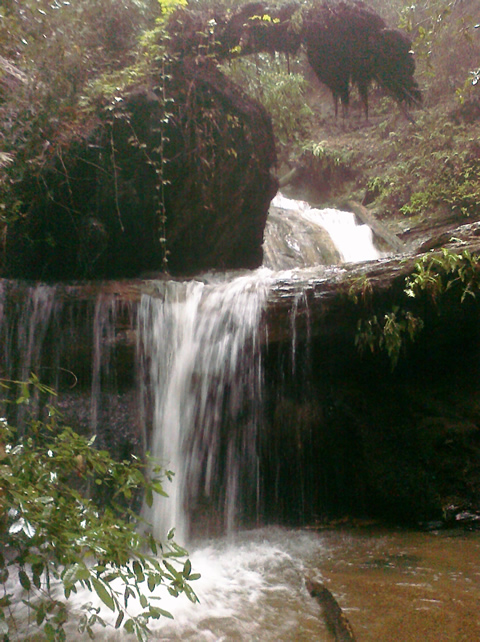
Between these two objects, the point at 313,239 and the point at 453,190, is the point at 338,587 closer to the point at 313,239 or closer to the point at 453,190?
the point at 313,239

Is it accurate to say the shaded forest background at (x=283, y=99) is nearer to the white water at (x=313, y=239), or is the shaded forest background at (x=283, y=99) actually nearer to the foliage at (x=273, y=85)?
the foliage at (x=273, y=85)

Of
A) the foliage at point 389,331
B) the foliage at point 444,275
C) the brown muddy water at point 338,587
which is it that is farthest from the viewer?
the foliage at point 389,331

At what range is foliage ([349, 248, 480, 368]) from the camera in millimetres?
4836

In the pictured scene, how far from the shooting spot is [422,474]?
204 inches

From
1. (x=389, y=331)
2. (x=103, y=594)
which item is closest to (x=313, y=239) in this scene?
(x=389, y=331)

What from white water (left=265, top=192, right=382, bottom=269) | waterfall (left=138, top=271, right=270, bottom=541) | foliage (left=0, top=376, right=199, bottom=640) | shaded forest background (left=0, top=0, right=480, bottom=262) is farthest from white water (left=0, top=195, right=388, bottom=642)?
white water (left=265, top=192, right=382, bottom=269)

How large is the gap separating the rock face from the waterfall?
4.59 feet

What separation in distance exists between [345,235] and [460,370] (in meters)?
6.63

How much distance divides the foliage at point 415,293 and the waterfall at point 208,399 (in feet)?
3.94

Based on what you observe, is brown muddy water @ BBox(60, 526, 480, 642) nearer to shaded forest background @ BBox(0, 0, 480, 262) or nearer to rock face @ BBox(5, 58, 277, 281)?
rock face @ BBox(5, 58, 277, 281)

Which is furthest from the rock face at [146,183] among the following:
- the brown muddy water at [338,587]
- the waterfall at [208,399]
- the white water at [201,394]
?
the brown muddy water at [338,587]

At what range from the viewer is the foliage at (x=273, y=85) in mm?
7629

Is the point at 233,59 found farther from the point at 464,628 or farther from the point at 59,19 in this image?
the point at 464,628

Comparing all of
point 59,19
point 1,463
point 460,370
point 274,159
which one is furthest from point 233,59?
point 1,463
